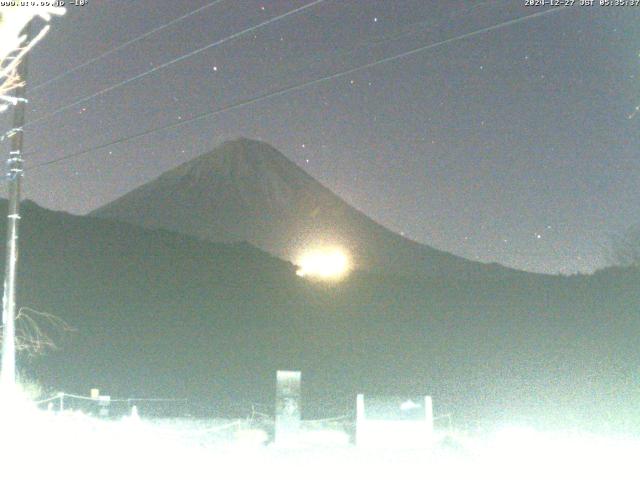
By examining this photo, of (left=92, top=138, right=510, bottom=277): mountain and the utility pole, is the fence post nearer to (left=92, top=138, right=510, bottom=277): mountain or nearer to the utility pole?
the utility pole

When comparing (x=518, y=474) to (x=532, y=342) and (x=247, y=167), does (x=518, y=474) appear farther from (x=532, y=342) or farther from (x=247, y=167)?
(x=247, y=167)

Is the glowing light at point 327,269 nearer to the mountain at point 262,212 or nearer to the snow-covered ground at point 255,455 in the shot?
the snow-covered ground at point 255,455

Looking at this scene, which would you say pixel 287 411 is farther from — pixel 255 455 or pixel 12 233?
pixel 12 233

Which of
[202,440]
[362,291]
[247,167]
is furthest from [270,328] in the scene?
[247,167]

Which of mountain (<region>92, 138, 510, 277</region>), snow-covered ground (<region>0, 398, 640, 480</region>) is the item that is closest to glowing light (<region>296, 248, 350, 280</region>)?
snow-covered ground (<region>0, 398, 640, 480</region>)

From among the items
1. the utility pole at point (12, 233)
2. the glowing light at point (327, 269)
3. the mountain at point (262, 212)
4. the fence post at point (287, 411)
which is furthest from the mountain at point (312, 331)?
the mountain at point (262, 212)

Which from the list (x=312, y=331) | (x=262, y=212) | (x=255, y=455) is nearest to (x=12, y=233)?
(x=255, y=455)
